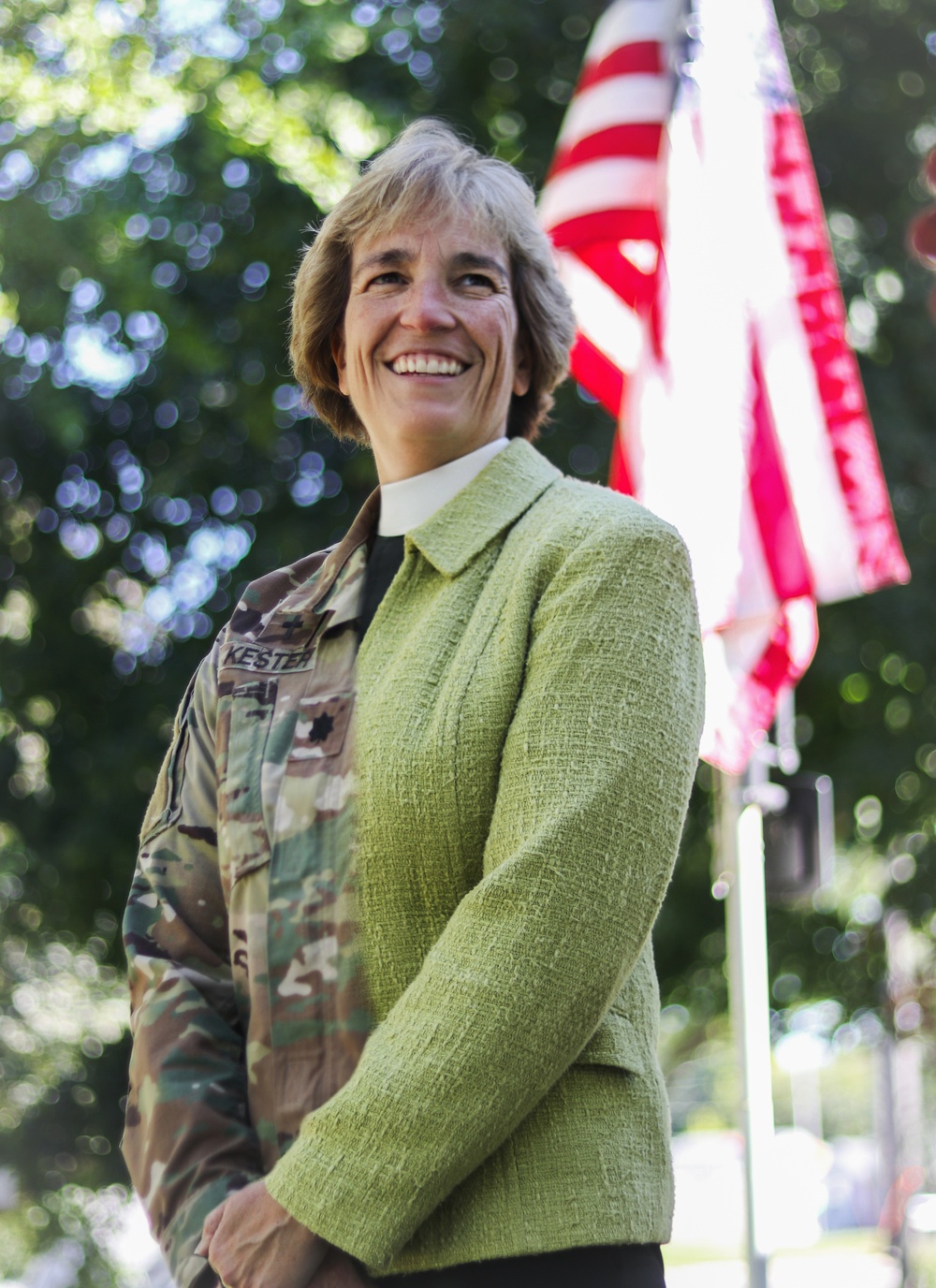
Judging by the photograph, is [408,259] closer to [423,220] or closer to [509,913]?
[423,220]

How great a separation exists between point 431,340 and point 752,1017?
3.45 metres

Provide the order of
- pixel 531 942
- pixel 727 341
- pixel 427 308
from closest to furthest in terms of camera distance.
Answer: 1. pixel 531 942
2. pixel 427 308
3. pixel 727 341

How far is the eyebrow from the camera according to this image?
5.31 ft

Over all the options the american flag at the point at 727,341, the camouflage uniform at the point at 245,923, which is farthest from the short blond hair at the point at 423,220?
the american flag at the point at 727,341

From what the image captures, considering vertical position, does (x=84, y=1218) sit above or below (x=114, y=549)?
below

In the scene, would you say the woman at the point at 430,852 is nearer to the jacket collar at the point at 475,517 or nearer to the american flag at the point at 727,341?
the jacket collar at the point at 475,517

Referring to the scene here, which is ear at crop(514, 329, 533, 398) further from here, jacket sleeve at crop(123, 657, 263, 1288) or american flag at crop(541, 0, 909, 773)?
american flag at crop(541, 0, 909, 773)

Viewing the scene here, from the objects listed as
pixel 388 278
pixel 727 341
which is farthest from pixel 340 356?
pixel 727 341

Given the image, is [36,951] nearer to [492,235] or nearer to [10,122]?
[10,122]

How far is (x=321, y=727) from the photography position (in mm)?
1468

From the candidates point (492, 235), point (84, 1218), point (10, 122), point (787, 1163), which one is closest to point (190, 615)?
point (10, 122)

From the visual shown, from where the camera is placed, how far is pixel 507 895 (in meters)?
1.24

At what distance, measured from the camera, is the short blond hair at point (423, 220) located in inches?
64.0

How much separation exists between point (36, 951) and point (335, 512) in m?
2.82
